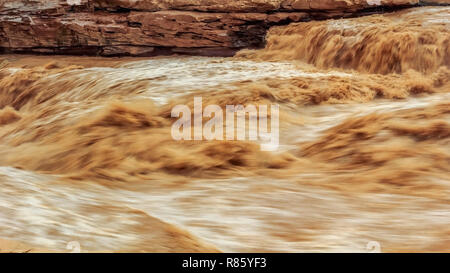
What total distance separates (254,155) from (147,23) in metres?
4.98

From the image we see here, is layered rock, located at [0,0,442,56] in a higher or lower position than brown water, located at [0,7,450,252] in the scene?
higher

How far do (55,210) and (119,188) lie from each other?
0.87 meters

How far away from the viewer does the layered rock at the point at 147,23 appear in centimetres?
728

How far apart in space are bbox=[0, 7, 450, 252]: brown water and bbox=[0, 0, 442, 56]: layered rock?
3.16 feet

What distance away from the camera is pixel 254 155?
126 inches

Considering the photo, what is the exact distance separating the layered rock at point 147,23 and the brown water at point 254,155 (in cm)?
96

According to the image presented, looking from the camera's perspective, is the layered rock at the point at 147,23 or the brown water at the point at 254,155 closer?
the brown water at the point at 254,155

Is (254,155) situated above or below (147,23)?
below

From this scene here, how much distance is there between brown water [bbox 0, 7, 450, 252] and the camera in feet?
6.02

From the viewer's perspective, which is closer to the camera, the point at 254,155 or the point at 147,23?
the point at 254,155

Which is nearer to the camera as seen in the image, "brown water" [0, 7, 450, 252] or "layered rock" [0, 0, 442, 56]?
"brown water" [0, 7, 450, 252]

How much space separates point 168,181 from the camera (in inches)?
114

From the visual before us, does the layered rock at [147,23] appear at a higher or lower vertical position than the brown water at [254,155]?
higher
